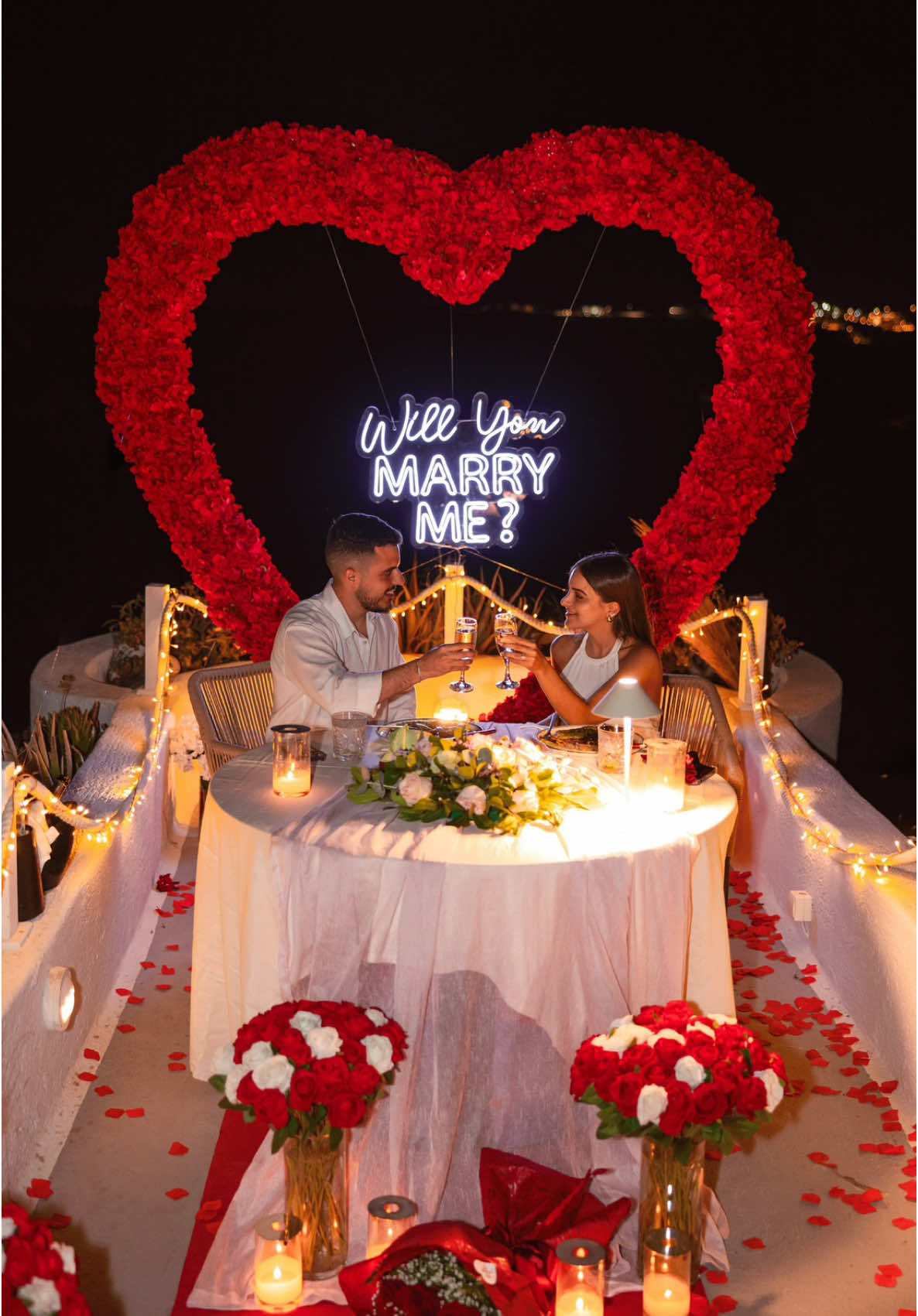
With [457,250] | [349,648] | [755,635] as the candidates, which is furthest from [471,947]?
[457,250]

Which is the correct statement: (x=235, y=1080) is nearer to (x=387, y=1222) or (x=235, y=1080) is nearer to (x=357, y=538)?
(x=387, y=1222)

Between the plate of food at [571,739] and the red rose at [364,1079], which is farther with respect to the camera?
the plate of food at [571,739]

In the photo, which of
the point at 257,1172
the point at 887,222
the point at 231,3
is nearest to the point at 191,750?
the point at 257,1172

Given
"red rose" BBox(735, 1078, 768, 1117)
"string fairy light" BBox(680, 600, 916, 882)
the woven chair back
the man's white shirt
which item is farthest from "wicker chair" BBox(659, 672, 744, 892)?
"red rose" BBox(735, 1078, 768, 1117)

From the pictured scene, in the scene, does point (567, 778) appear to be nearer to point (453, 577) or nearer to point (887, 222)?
point (453, 577)

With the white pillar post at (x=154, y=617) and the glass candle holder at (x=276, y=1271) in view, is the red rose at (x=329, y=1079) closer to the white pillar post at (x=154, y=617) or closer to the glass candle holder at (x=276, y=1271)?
the glass candle holder at (x=276, y=1271)

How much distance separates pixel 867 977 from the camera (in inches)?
168

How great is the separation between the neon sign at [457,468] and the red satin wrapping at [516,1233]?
3.49 metres

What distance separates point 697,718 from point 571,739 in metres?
1.41

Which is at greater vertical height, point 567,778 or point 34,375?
point 34,375

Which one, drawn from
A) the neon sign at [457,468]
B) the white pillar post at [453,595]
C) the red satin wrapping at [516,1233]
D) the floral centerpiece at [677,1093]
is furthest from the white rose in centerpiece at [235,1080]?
the neon sign at [457,468]

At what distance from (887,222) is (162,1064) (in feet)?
23.3

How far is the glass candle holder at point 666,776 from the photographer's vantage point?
356cm

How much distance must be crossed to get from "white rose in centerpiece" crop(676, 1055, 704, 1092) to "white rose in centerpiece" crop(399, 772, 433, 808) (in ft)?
3.14
